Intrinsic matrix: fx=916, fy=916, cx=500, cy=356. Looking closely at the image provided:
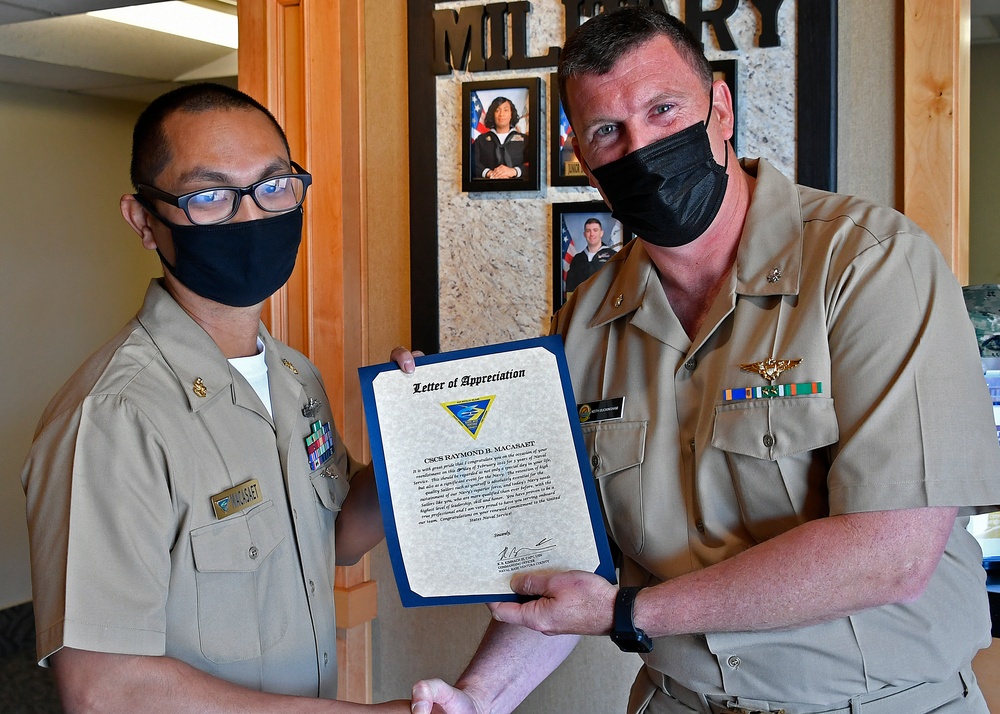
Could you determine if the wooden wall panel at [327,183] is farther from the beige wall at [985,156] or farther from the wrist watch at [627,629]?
the beige wall at [985,156]

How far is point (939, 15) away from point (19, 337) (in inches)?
221

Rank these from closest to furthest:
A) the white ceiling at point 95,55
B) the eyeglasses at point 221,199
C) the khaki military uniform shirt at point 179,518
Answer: the khaki military uniform shirt at point 179,518 < the eyeglasses at point 221,199 < the white ceiling at point 95,55

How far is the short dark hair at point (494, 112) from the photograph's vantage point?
8.91 ft

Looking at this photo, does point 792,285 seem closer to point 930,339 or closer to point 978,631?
point 930,339

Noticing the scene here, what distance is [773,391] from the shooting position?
→ 4.81ft

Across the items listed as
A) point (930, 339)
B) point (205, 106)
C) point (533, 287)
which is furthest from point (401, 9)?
point (930, 339)

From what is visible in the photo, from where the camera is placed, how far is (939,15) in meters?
2.26

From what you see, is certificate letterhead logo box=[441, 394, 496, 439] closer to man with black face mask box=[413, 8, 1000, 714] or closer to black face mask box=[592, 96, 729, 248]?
man with black face mask box=[413, 8, 1000, 714]

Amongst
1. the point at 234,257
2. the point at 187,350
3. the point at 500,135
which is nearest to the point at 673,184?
the point at 234,257

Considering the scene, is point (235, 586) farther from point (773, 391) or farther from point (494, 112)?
point (494, 112)

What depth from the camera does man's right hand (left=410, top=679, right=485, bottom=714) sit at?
1.61 meters

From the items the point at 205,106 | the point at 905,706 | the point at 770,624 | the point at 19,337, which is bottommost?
the point at 905,706
